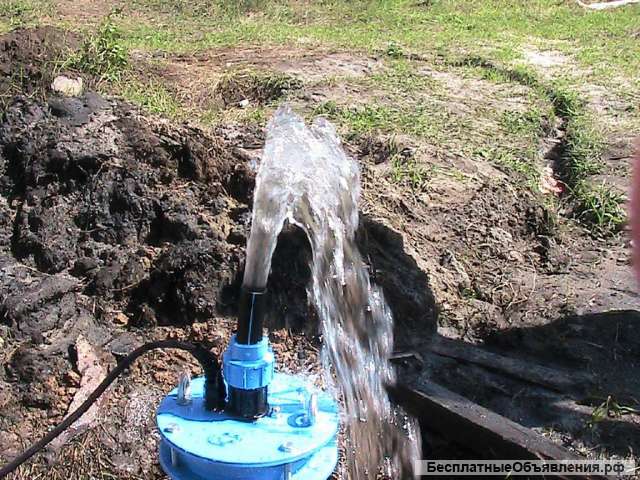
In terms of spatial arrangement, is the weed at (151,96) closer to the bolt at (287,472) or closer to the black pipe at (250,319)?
the black pipe at (250,319)

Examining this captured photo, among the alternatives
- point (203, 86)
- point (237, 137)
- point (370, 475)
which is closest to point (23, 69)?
point (237, 137)

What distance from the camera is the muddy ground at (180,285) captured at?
9.40 ft

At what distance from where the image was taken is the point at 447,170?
15.3 feet

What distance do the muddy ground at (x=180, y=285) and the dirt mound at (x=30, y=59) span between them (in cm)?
Answer: 4

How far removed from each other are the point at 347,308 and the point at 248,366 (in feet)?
5.13

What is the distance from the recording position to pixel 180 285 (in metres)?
3.15

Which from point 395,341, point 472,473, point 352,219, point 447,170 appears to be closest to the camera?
point 472,473

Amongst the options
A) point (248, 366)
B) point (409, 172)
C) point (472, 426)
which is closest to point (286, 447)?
point (248, 366)

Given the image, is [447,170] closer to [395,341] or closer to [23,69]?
[395,341]

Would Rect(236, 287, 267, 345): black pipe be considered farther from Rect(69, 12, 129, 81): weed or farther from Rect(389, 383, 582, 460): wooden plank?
Rect(69, 12, 129, 81): weed

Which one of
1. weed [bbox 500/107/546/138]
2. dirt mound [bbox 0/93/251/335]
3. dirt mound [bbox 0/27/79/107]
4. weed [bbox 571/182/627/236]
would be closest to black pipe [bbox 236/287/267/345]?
dirt mound [bbox 0/93/251/335]

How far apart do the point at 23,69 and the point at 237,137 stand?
1.10 meters

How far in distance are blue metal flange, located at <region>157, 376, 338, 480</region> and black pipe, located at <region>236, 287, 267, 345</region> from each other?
1.8 inches

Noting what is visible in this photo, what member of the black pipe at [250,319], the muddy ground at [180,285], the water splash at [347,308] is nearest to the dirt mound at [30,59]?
the muddy ground at [180,285]
